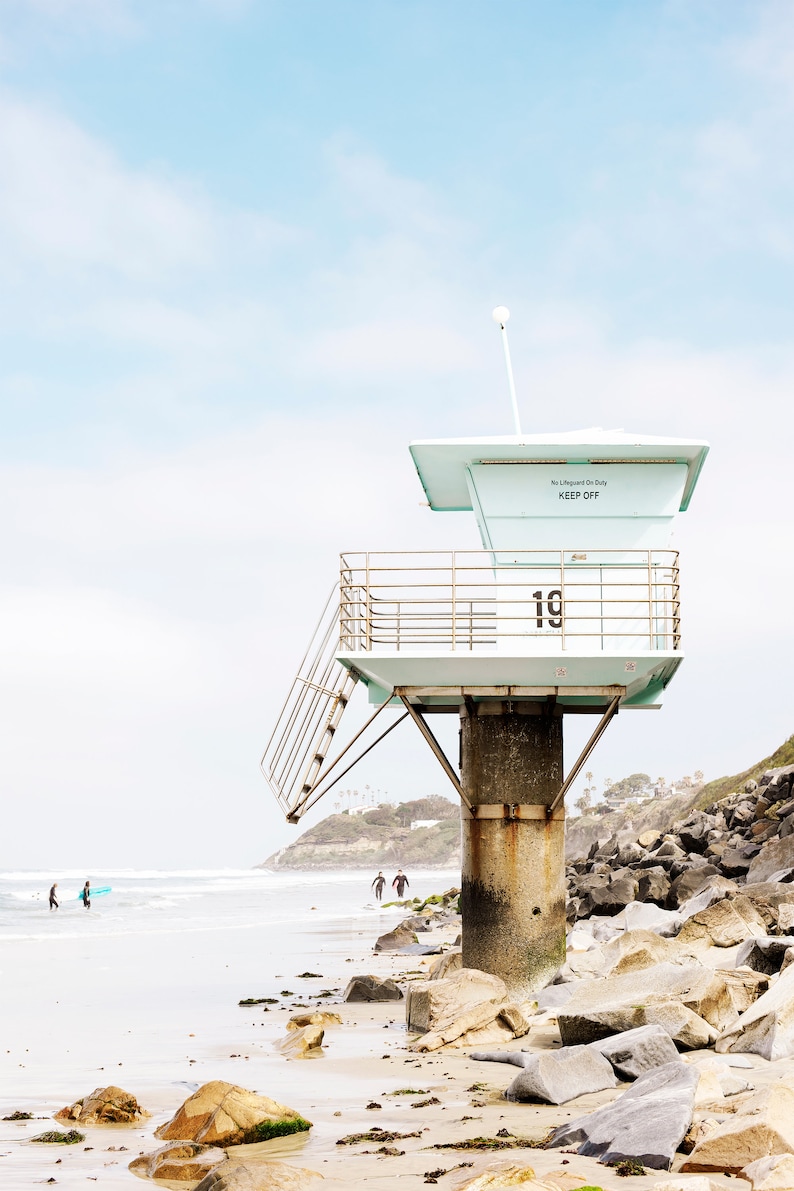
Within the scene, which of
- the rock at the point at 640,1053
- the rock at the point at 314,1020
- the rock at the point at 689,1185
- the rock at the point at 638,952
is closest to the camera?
the rock at the point at 689,1185

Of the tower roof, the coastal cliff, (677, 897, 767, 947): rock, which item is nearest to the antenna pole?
the tower roof

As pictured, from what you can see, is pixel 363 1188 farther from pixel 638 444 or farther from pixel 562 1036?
pixel 638 444

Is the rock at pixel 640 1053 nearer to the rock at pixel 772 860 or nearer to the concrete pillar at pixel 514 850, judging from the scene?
the concrete pillar at pixel 514 850

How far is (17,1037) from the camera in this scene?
15.4 meters

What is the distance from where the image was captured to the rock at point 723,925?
13742 mm

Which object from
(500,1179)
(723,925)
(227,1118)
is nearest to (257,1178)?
(500,1179)

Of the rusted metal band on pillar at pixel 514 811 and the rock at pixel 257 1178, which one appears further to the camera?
the rusted metal band on pillar at pixel 514 811

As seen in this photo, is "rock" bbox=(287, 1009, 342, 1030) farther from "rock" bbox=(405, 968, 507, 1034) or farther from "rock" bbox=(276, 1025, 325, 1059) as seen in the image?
"rock" bbox=(405, 968, 507, 1034)

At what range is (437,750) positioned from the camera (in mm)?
15695

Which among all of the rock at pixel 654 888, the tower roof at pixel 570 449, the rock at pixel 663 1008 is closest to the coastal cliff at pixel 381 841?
the rock at pixel 654 888

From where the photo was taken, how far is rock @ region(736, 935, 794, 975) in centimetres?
1173

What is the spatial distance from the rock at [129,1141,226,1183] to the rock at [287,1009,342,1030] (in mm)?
5569

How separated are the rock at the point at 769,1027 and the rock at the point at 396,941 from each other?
59.7 feet

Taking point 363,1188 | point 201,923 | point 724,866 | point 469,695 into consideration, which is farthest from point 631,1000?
point 201,923
